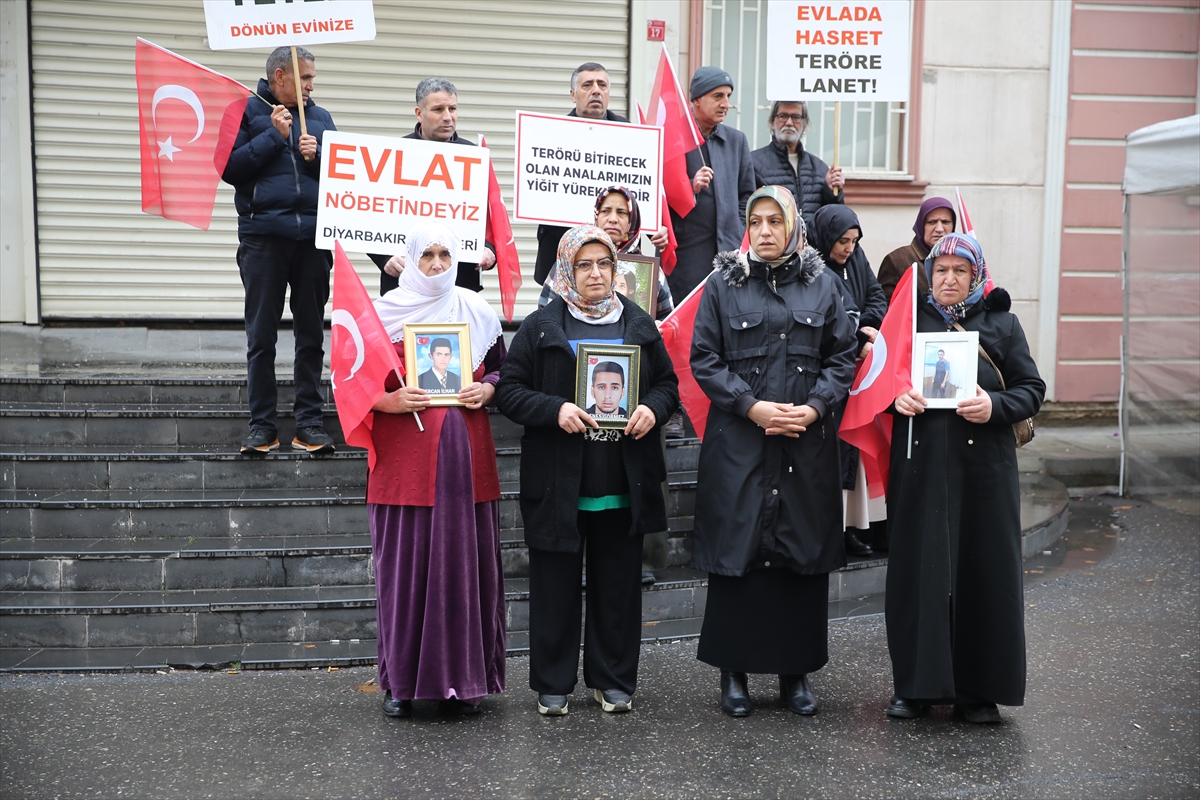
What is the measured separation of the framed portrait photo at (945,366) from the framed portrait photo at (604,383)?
119 cm

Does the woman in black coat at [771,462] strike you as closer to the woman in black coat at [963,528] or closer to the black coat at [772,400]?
the black coat at [772,400]

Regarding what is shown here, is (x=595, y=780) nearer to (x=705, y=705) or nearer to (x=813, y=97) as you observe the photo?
(x=705, y=705)

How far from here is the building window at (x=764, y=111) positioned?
10.7 meters

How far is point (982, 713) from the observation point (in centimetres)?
473

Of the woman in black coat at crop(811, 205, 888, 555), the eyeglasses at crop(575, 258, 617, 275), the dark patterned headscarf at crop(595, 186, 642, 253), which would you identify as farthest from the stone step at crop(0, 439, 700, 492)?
the eyeglasses at crop(575, 258, 617, 275)

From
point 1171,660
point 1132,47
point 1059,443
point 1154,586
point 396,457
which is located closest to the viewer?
point 396,457

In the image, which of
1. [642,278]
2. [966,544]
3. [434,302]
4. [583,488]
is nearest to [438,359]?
[434,302]

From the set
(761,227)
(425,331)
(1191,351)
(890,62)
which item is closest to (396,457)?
(425,331)

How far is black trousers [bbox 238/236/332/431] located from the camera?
6.66 metres

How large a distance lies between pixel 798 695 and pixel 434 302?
2.26 m

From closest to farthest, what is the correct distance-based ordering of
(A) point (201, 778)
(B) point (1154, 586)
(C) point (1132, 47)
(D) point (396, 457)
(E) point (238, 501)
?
(A) point (201, 778) < (D) point (396, 457) < (E) point (238, 501) < (B) point (1154, 586) < (C) point (1132, 47)

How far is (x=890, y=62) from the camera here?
23.4ft

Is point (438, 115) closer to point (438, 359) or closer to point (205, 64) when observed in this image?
point (438, 359)

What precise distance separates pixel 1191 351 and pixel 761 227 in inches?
220
